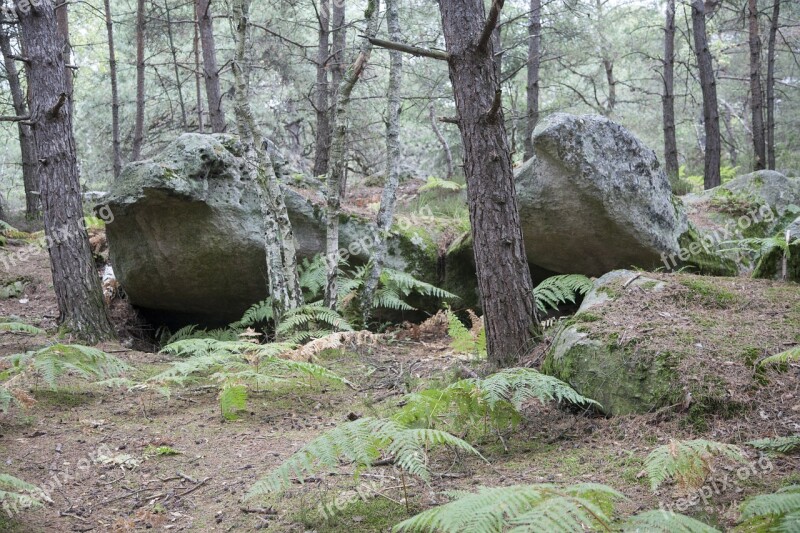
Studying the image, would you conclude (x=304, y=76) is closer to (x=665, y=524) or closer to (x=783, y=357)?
(x=783, y=357)

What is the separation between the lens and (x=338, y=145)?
23.0 ft

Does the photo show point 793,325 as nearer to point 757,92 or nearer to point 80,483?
point 80,483

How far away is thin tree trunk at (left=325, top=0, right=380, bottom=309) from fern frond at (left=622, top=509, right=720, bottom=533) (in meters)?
5.43

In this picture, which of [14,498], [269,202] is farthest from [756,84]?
[14,498]

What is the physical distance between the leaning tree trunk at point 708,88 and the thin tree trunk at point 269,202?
1017cm

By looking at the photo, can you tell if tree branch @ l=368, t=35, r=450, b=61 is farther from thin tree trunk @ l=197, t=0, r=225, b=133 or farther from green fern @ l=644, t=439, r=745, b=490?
thin tree trunk @ l=197, t=0, r=225, b=133

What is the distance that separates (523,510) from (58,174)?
651 cm

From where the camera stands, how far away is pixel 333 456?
8.87ft

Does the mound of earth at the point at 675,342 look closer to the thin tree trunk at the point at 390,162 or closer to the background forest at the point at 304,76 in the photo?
the thin tree trunk at the point at 390,162

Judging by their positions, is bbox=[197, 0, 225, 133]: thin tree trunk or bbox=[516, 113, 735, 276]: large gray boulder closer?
bbox=[516, 113, 735, 276]: large gray boulder

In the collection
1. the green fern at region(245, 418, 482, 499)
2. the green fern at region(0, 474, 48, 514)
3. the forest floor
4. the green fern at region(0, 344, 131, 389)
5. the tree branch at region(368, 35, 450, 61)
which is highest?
the tree branch at region(368, 35, 450, 61)

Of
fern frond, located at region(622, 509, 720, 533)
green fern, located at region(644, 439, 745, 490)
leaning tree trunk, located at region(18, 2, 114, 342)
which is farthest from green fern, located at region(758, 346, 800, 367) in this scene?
leaning tree trunk, located at region(18, 2, 114, 342)

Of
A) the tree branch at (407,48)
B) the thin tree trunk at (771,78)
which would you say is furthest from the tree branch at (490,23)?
the thin tree trunk at (771,78)

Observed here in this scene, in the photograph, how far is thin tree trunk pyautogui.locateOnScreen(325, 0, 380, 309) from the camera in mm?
6703
